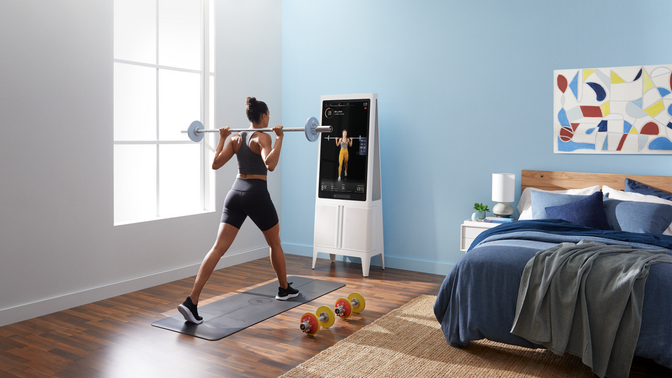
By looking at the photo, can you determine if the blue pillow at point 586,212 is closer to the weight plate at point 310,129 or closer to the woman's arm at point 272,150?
the weight plate at point 310,129

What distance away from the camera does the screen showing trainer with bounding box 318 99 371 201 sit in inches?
204

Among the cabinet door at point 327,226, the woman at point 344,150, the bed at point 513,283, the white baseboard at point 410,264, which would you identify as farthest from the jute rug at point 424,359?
the woman at point 344,150

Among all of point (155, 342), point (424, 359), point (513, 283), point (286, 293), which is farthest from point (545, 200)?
point (155, 342)

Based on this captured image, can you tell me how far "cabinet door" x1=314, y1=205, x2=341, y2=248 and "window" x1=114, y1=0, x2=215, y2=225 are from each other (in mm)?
1148

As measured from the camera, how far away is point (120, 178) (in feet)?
15.5

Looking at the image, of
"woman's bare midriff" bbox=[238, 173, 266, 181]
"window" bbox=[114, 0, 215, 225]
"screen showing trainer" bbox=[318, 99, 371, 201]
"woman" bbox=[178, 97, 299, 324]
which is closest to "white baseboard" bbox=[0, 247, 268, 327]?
"window" bbox=[114, 0, 215, 225]

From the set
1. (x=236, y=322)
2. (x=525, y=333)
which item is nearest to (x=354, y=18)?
(x=236, y=322)

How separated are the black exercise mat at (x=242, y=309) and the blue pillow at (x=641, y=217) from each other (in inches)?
93.3

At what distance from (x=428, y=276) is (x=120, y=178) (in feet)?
10.3

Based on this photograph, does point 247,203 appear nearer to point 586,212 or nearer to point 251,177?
point 251,177

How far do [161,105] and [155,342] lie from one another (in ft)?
8.25

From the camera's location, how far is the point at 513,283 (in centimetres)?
296

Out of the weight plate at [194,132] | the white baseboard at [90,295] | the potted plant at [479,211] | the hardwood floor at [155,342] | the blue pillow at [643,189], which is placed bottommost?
the hardwood floor at [155,342]

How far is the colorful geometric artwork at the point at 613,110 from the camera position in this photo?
169 inches
